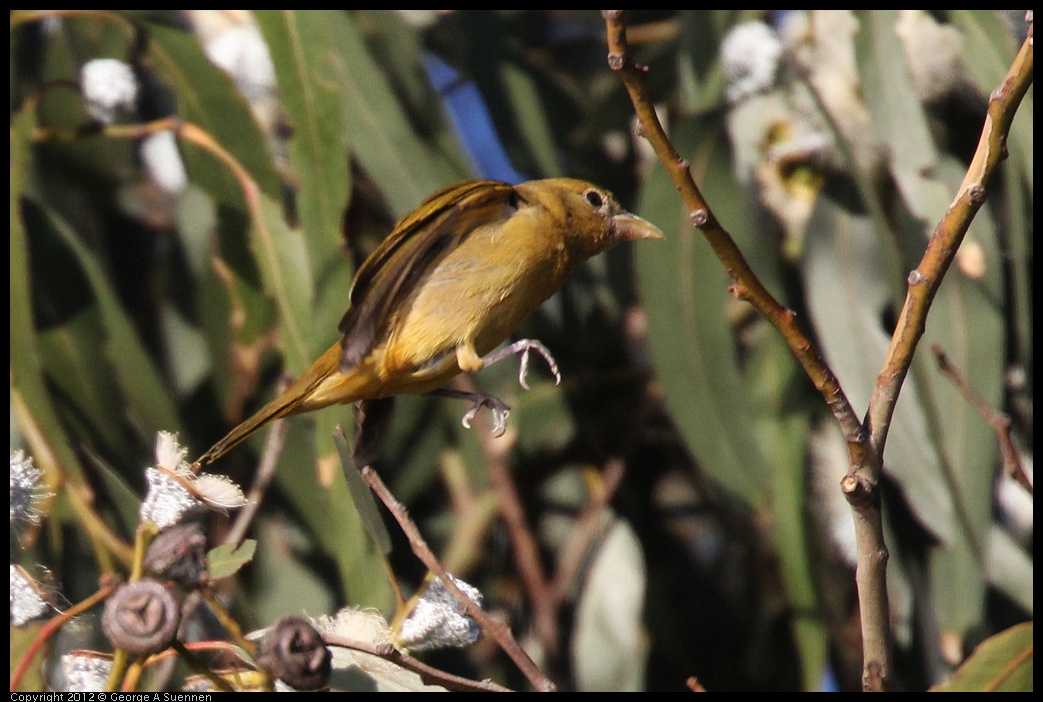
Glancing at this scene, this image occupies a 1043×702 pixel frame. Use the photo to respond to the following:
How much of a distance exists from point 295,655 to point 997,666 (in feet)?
3.78

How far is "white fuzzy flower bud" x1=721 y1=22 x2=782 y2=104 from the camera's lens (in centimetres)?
338

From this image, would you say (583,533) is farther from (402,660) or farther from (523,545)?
(402,660)

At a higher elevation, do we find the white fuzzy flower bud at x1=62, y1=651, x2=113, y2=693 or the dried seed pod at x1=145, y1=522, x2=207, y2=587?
the dried seed pod at x1=145, y1=522, x2=207, y2=587

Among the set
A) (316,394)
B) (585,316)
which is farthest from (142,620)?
(585,316)

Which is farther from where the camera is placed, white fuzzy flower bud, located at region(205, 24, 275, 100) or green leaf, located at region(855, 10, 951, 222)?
white fuzzy flower bud, located at region(205, 24, 275, 100)

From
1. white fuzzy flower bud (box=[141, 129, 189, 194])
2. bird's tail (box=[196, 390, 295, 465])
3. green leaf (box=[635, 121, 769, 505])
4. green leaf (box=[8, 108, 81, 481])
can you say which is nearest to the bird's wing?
bird's tail (box=[196, 390, 295, 465])

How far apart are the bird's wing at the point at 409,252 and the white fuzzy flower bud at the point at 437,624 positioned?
48 centimetres

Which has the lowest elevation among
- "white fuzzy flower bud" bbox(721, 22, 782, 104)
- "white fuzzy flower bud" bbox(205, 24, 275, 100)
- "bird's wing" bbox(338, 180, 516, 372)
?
"bird's wing" bbox(338, 180, 516, 372)

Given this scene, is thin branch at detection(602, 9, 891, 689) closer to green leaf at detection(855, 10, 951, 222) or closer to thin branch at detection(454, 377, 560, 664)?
green leaf at detection(855, 10, 951, 222)

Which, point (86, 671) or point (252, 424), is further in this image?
point (252, 424)

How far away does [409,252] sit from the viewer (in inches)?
88.0

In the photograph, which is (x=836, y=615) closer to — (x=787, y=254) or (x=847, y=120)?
(x=787, y=254)

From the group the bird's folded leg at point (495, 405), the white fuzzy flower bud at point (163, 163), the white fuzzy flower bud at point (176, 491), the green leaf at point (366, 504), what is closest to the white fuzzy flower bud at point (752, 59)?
the bird's folded leg at point (495, 405)

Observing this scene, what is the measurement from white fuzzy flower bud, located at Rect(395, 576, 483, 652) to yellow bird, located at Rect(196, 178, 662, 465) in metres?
0.48
